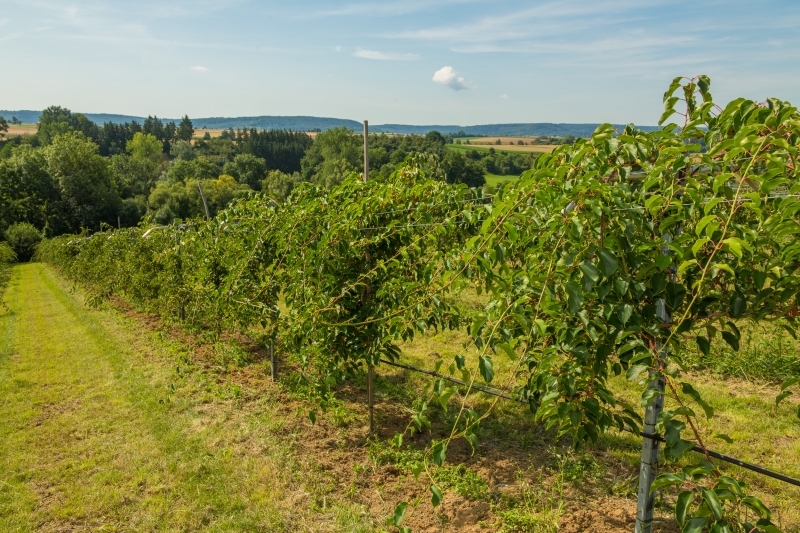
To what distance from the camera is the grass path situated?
3.59 metres

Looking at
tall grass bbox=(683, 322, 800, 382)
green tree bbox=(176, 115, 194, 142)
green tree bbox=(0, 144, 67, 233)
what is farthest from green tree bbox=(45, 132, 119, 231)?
green tree bbox=(176, 115, 194, 142)

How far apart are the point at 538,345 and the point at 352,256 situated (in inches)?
86.9

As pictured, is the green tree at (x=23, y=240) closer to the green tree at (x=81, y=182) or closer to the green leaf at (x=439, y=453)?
the green tree at (x=81, y=182)

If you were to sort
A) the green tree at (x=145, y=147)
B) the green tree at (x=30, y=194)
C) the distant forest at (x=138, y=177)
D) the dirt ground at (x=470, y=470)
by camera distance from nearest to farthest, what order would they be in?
1. the dirt ground at (x=470, y=470)
2. the green tree at (x=30, y=194)
3. the distant forest at (x=138, y=177)
4. the green tree at (x=145, y=147)

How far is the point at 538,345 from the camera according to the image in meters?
2.46

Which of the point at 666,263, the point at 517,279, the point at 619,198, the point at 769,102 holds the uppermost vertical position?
the point at 769,102

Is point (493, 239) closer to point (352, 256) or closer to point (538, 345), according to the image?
point (538, 345)

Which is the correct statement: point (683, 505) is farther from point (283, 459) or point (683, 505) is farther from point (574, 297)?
point (283, 459)

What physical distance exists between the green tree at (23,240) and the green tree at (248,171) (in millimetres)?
38259

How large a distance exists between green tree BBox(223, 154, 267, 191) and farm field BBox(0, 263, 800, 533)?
64575 millimetres

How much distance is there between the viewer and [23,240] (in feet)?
95.5

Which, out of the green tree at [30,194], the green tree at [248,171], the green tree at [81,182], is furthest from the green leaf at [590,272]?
the green tree at [248,171]

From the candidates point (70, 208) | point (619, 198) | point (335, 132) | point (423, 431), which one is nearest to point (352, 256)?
point (423, 431)

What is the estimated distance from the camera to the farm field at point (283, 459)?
3445mm
